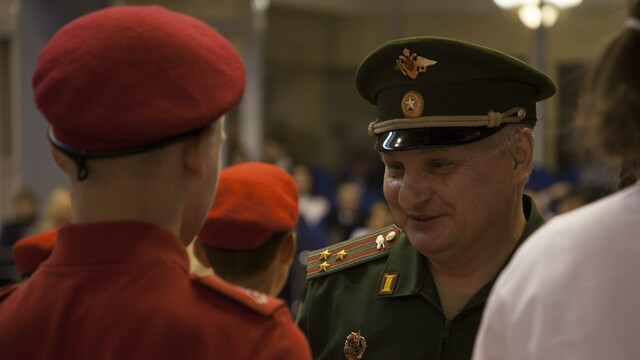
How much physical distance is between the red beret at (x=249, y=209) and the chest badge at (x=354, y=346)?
324mm

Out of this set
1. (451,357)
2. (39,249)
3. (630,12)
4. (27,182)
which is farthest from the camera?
(27,182)

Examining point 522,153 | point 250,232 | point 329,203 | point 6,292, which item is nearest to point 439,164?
point 522,153

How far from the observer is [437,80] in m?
1.88

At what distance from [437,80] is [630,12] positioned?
844 mm

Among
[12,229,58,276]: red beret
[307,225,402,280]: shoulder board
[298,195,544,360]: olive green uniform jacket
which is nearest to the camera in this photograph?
[298,195,544,360]: olive green uniform jacket

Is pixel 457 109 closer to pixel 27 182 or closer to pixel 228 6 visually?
pixel 27 182

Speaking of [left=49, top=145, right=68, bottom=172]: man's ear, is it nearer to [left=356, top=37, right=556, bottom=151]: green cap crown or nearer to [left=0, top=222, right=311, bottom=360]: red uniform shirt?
[left=0, top=222, right=311, bottom=360]: red uniform shirt

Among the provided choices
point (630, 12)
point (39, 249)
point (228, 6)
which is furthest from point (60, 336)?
point (228, 6)

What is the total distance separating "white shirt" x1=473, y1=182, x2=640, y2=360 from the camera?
39.6 inches

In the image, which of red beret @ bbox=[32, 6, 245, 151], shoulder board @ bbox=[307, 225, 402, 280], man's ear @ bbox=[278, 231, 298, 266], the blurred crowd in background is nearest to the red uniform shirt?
red beret @ bbox=[32, 6, 245, 151]

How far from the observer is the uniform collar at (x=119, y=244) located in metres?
1.13

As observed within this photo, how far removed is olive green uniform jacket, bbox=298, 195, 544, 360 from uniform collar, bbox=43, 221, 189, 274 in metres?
0.79

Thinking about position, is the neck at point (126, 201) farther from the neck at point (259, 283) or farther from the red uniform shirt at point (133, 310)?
the neck at point (259, 283)

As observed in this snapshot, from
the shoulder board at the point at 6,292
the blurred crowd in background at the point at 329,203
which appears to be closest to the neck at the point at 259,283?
the shoulder board at the point at 6,292
